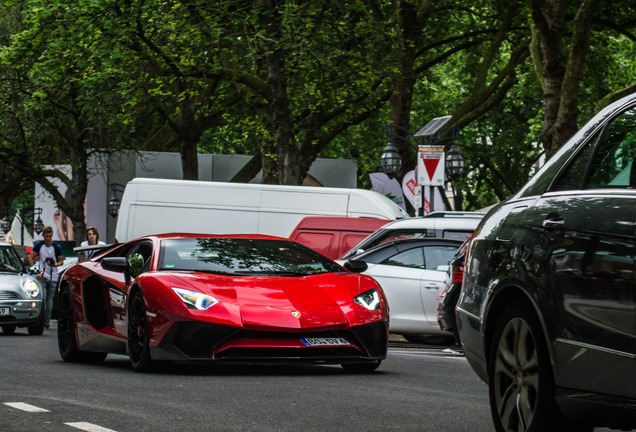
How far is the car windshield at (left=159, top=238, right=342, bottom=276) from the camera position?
1096 centimetres

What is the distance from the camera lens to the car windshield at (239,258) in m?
11.0

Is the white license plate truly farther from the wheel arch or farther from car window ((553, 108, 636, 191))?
car window ((553, 108, 636, 191))

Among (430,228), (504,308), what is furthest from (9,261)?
(504,308)

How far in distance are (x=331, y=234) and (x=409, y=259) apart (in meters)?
5.24

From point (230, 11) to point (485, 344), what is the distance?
829 inches

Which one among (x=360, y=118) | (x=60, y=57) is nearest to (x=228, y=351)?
(x=60, y=57)

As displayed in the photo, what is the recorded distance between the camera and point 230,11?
26.3 metres

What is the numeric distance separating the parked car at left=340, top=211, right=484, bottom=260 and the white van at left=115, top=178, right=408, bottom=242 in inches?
266

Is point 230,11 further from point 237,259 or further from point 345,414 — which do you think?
point 345,414

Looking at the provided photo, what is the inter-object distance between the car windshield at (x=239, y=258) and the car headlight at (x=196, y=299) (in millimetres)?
667

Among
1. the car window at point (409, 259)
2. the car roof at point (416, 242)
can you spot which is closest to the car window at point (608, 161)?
the car roof at point (416, 242)

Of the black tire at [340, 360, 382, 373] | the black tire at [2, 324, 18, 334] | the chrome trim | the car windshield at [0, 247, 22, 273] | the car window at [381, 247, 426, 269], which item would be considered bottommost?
the black tire at [2, 324, 18, 334]

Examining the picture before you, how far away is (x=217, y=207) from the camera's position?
26234 millimetres

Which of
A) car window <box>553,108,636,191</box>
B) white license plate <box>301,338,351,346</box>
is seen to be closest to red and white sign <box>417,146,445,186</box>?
white license plate <box>301,338,351,346</box>
